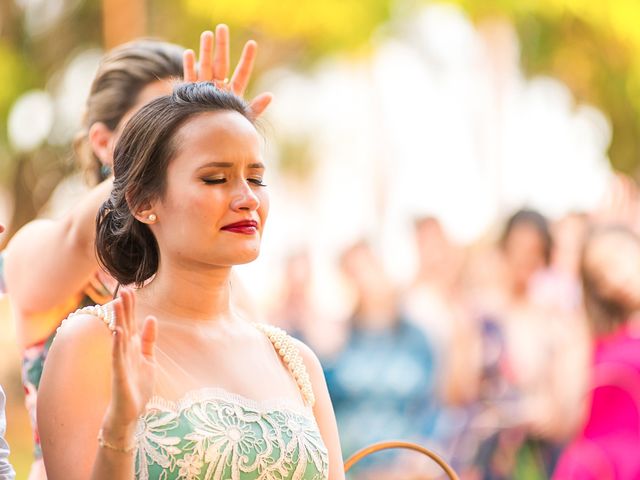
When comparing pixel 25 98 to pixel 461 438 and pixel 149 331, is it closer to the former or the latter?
pixel 461 438

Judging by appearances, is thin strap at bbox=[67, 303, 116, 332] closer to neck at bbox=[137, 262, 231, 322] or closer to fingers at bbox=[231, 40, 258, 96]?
neck at bbox=[137, 262, 231, 322]

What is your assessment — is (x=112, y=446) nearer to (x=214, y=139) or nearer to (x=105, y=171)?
(x=214, y=139)

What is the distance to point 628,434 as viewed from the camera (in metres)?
5.98

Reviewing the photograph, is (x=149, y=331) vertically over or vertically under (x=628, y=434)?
over

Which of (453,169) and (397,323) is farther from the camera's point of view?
(453,169)

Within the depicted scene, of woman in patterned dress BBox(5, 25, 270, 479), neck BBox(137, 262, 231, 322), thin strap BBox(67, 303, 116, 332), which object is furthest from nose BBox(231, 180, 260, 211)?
woman in patterned dress BBox(5, 25, 270, 479)

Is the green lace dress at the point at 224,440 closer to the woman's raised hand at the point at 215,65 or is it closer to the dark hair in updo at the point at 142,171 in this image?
the dark hair in updo at the point at 142,171

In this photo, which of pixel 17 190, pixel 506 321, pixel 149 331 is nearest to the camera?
pixel 149 331

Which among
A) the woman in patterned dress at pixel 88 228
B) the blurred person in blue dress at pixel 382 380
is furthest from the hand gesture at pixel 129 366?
the blurred person in blue dress at pixel 382 380

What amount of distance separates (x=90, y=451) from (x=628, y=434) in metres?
3.96

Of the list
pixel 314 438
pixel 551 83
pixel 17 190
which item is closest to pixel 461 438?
pixel 314 438

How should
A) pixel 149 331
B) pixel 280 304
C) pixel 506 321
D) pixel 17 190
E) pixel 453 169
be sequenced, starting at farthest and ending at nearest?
pixel 453 169, pixel 17 190, pixel 280 304, pixel 506 321, pixel 149 331

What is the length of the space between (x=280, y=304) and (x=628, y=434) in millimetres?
5704

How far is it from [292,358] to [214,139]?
22.2 inches
